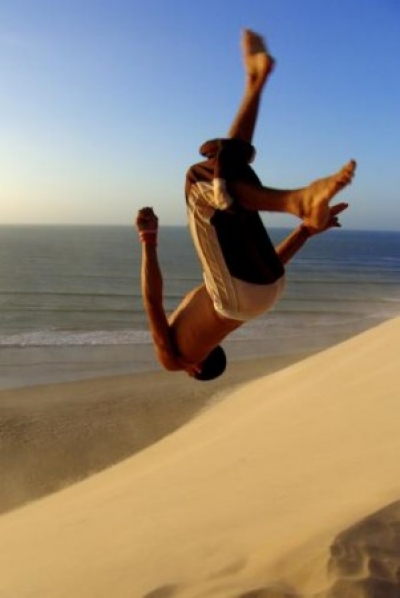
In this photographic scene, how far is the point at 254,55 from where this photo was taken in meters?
3.98

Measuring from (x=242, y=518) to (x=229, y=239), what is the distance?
2959mm

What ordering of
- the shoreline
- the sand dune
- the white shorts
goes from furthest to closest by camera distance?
the shoreline < the sand dune < the white shorts

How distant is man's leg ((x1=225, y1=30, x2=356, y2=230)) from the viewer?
8.66 ft

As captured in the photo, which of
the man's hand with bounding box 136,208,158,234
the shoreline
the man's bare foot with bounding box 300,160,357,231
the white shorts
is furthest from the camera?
the shoreline

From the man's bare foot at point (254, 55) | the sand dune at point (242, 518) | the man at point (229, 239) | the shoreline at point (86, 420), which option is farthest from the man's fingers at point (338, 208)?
the shoreline at point (86, 420)

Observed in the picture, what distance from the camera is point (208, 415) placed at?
1373cm

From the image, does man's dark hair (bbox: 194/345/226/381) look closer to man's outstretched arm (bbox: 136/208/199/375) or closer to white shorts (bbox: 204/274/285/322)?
man's outstretched arm (bbox: 136/208/199/375)

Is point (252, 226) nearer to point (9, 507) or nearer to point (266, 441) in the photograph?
point (266, 441)

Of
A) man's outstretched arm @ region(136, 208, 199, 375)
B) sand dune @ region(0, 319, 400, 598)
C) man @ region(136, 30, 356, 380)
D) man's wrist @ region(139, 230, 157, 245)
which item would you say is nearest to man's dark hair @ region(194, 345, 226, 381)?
man @ region(136, 30, 356, 380)

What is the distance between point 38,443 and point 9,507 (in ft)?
8.32

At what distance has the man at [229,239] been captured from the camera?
323 cm

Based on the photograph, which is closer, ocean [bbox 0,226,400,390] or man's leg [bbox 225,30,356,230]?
man's leg [bbox 225,30,356,230]

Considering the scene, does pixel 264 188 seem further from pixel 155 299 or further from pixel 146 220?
pixel 155 299

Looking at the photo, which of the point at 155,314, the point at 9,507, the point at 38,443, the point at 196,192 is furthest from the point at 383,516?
the point at 38,443
